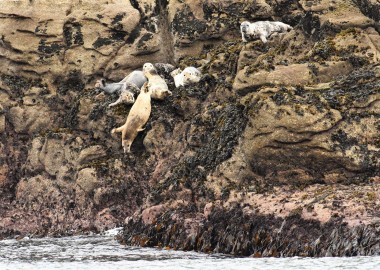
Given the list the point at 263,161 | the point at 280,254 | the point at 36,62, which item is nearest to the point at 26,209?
the point at 36,62

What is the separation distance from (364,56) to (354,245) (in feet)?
20.0

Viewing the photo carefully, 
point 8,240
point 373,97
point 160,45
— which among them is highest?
point 160,45

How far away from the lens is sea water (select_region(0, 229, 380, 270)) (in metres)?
14.4

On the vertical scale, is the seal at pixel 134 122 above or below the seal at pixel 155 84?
below

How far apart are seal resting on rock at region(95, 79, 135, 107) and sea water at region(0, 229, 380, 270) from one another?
15.3 feet

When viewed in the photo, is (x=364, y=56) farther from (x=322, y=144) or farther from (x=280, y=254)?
(x=280, y=254)

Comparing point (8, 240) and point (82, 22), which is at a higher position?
point (82, 22)

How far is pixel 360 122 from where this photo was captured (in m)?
17.5

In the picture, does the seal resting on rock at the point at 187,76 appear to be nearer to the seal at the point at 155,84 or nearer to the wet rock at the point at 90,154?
the seal at the point at 155,84

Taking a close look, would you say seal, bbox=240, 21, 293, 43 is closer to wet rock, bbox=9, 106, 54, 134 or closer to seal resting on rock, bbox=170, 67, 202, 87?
seal resting on rock, bbox=170, 67, 202, 87

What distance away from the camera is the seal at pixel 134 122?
22.2 metres

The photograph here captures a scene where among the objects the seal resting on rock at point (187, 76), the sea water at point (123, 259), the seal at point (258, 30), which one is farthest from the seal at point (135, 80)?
the sea water at point (123, 259)

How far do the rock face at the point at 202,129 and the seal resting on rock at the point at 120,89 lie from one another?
0.92 feet

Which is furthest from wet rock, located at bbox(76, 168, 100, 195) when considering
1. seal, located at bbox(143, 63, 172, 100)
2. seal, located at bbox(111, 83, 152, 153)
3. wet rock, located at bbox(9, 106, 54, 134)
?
wet rock, located at bbox(9, 106, 54, 134)
